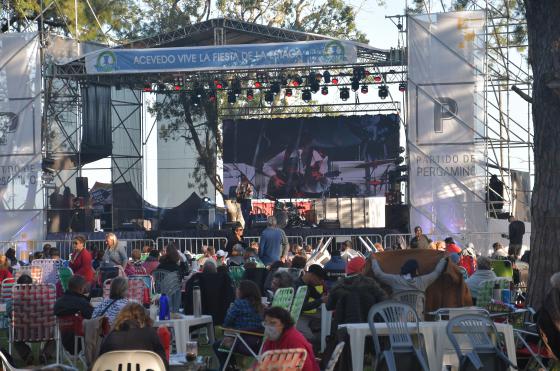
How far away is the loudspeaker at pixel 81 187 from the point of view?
28.4 m

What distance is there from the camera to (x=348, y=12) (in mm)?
39719

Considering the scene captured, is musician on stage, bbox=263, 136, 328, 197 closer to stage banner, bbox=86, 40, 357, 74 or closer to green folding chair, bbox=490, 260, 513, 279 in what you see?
stage banner, bbox=86, 40, 357, 74

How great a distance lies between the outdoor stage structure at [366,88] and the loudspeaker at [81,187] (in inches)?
0.9

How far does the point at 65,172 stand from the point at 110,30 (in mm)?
10397

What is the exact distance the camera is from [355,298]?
1014 cm

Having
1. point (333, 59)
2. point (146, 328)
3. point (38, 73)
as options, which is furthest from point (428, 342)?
point (38, 73)

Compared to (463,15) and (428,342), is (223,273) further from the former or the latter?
(463,15)

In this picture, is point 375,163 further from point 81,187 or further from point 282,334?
point 282,334

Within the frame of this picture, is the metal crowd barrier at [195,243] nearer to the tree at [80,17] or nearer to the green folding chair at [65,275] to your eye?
the green folding chair at [65,275]

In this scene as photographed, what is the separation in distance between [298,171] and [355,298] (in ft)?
64.2

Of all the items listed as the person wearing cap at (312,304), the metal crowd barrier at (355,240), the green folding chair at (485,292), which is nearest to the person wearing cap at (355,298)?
the person wearing cap at (312,304)

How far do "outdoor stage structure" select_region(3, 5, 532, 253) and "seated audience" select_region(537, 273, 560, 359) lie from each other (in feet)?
50.3

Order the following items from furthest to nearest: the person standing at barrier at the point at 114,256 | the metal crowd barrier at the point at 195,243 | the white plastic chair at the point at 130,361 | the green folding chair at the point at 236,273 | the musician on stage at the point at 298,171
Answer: the musician on stage at the point at 298,171, the metal crowd barrier at the point at 195,243, the person standing at barrier at the point at 114,256, the green folding chair at the point at 236,273, the white plastic chair at the point at 130,361

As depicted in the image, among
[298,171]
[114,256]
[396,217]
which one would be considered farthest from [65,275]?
Answer: [298,171]
